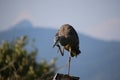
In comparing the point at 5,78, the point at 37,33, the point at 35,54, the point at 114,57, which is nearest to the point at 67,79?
the point at 5,78

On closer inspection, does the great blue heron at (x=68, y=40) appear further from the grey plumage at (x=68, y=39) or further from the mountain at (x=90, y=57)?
the mountain at (x=90, y=57)

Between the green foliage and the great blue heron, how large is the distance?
42.9 ft

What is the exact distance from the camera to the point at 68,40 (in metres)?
8.73

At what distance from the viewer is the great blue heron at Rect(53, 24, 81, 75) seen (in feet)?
28.5

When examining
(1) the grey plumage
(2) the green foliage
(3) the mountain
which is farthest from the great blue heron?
(3) the mountain

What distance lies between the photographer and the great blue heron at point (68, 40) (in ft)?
28.5

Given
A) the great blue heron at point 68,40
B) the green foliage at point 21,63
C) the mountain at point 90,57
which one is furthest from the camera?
the mountain at point 90,57

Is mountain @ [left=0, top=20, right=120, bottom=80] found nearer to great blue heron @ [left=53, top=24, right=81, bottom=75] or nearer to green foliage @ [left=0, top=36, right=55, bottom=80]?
green foliage @ [left=0, top=36, right=55, bottom=80]

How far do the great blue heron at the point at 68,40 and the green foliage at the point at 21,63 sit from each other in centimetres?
1308

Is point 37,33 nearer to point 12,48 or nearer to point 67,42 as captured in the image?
point 12,48

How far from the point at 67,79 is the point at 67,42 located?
94 cm

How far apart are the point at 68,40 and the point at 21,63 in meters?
15.4

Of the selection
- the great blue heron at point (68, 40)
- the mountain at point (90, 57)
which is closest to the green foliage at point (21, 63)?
the great blue heron at point (68, 40)

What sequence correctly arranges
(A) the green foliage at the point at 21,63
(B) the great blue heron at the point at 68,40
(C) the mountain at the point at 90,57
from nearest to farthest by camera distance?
(B) the great blue heron at the point at 68,40 < (A) the green foliage at the point at 21,63 < (C) the mountain at the point at 90,57
